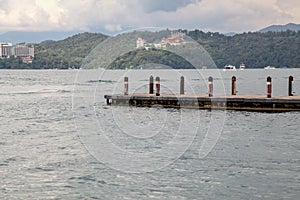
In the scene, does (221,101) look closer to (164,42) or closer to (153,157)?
(164,42)

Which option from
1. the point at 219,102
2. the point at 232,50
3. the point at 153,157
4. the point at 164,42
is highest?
the point at 232,50

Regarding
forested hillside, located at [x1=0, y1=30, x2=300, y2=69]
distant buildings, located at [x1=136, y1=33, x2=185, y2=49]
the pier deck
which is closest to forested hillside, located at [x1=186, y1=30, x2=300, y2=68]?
forested hillside, located at [x1=0, y1=30, x2=300, y2=69]

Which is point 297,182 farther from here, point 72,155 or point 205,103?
point 205,103

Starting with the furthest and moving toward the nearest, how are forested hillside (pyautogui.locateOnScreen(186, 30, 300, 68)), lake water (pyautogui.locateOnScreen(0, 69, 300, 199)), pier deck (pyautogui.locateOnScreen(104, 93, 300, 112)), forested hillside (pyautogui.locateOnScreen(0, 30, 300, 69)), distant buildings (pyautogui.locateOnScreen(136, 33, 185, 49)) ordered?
forested hillside (pyautogui.locateOnScreen(186, 30, 300, 68)) < forested hillside (pyautogui.locateOnScreen(0, 30, 300, 69)) < distant buildings (pyautogui.locateOnScreen(136, 33, 185, 49)) < pier deck (pyautogui.locateOnScreen(104, 93, 300, 112)) < lake water (pyautogui.locateOnScreen(0, 69, 300, 199))

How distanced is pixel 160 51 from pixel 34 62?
148840mm

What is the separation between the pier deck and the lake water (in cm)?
58

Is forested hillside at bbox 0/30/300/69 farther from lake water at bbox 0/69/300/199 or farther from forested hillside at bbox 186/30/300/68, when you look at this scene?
lake water at bbox 0/69/300/199

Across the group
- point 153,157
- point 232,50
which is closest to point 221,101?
point 153,157

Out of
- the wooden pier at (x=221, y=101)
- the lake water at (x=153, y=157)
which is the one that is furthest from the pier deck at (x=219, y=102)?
the lake water at (x=153, y=157)

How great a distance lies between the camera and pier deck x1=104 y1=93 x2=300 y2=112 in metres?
31.8

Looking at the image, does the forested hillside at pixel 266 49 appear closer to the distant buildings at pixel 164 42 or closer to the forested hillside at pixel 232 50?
the forested hillside at pixel 232 50

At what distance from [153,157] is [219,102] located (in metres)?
15.5

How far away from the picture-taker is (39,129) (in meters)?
27.4

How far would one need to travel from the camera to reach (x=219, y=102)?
34250 millimetres
